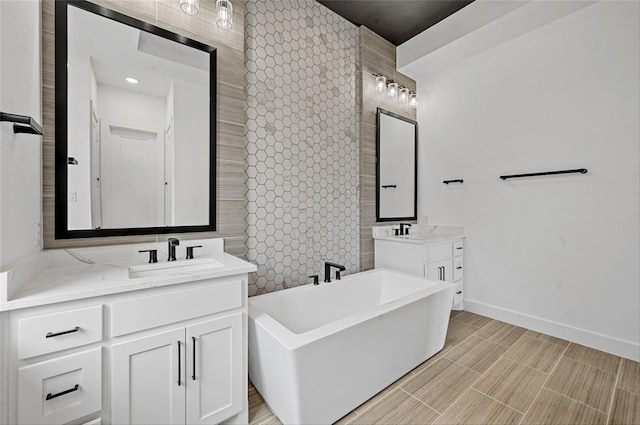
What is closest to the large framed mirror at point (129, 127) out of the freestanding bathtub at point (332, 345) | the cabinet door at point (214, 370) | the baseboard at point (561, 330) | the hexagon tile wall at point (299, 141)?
the hexagon tile wall at point (299, 141)

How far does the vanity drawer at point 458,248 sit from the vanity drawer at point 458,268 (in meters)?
0.06

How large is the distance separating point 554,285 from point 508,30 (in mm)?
2302

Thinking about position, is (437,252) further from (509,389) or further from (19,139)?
(19,139)

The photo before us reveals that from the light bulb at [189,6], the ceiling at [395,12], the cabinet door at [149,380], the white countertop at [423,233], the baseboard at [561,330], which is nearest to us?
the cabinet door at [149,380]

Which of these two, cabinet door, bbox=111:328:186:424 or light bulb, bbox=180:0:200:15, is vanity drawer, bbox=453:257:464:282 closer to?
cabinet door, bbox=111:328:186:424

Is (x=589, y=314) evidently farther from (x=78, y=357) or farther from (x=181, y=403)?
(x=78, y=357)

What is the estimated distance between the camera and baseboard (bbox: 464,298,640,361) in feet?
6.87

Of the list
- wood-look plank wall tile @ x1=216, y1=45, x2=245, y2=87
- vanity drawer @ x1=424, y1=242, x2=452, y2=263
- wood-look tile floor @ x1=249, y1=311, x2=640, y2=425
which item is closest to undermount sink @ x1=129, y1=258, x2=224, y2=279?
wood-look tile floor @ x1=249, y1=311, x2=640, y2=425

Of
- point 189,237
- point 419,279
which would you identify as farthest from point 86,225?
point 419,279

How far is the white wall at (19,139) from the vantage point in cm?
100

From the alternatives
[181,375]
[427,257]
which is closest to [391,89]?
[427,257]

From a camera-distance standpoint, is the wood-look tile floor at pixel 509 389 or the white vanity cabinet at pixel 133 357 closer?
the white vanity cabinet at pixel 133 357

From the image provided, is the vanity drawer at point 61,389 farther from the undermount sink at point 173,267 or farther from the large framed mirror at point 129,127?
the large framed mirror at point 129,127

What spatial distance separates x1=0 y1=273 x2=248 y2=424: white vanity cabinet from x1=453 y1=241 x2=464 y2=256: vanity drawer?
2353 mm
